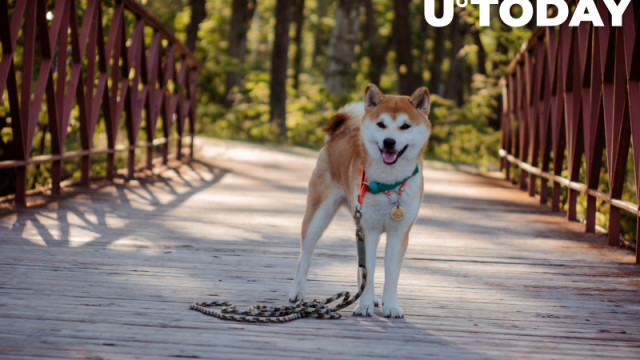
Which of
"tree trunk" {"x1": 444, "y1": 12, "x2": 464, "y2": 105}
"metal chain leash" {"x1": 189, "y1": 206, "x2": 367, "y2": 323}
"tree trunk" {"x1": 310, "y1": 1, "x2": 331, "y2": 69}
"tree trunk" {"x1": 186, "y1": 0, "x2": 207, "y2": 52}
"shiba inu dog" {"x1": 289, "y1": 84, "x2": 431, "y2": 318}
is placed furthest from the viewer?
"tree trunk" {"x1": 310, "y1": 1, "x2": 331, "y2": 69}

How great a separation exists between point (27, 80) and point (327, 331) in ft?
12.5

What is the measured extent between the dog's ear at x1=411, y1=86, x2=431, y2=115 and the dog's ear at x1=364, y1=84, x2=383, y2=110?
158mm

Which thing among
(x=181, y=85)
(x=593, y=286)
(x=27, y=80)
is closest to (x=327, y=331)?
(x=593, y=286)

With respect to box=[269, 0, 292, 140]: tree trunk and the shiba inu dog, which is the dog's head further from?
box=[269, 0, 292, 140]: tree trunk

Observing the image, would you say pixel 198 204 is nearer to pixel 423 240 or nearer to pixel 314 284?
pixel 423 240

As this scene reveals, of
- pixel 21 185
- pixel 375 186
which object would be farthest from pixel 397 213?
pixel 21 185

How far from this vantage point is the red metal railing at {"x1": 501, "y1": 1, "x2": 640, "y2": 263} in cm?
452

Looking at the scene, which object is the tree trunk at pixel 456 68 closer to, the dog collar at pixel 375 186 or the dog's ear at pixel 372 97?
the dog's ear at pixel 372 97

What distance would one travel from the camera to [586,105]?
5.68 metres

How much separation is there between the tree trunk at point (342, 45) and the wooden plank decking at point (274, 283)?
1256cm

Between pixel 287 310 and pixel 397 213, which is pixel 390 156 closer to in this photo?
pixel 397 213

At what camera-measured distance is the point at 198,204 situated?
6.65m

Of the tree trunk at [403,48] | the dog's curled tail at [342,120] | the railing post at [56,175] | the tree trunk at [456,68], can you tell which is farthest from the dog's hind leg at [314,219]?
the tree trunk at [456,68]

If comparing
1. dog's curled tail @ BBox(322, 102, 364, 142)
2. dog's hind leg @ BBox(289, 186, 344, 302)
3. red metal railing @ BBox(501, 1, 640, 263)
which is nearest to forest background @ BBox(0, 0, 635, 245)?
red metal railing @ BBox(501, 1, 640, 263)
